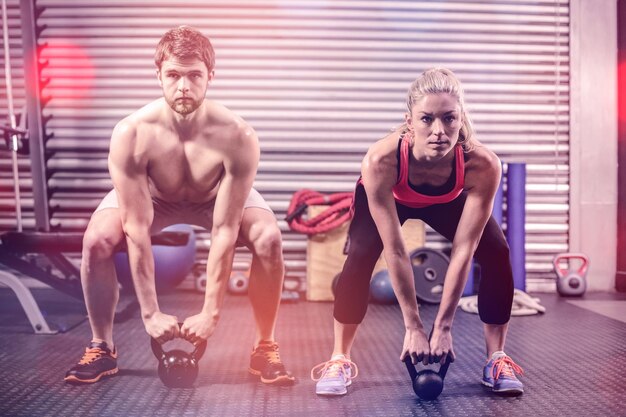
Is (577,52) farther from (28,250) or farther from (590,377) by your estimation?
(28,250)

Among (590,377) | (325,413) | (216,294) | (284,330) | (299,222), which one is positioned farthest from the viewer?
(299,222)

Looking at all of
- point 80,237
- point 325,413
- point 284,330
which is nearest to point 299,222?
point 284,330

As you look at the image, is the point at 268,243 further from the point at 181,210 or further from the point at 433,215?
the point at 433,215

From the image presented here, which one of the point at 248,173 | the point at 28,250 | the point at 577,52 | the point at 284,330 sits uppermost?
the point at 577,52

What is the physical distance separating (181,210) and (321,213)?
7.19ft

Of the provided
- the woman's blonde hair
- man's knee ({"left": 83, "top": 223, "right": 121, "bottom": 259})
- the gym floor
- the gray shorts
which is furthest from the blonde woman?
man's knee ({"left": 83, "top": 223, "right": 121, "bottom": 259})

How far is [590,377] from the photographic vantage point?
8.60 feet

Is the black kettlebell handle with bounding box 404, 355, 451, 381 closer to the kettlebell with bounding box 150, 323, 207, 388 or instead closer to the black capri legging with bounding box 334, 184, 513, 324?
the black capri legging with bounding box 334, 184, 513, 324

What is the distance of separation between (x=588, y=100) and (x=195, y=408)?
171 inches

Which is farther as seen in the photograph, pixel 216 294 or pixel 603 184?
pixel 603 184

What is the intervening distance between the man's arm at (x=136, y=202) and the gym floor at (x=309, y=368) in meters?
0.37

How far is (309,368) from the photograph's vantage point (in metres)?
2.78

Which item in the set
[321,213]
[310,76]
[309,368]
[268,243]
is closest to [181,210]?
[268,243]

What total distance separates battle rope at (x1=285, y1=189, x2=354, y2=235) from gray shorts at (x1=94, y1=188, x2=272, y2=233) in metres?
2.01
